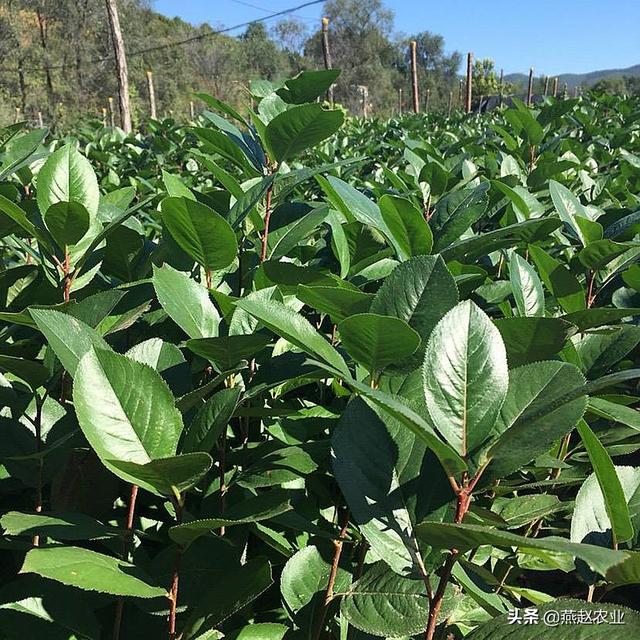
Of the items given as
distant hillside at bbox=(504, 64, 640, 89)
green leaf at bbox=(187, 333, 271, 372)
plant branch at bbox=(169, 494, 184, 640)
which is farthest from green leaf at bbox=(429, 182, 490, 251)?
distant hillside at bbox=(504, 64, 640, 89)

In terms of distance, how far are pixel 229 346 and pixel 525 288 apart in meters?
0.58

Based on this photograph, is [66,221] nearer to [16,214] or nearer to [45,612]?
[16,214]

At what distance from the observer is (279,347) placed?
1.15m

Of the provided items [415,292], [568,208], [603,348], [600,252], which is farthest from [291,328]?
[568,208]

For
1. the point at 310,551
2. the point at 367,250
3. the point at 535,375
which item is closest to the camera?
the point at 535,375

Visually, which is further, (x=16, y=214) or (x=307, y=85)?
(x=307, y=85)

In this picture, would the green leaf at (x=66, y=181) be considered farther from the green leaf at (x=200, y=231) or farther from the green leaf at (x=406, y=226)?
the green leaf at (x=406, y=226)

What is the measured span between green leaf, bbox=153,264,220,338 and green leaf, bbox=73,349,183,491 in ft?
0.64

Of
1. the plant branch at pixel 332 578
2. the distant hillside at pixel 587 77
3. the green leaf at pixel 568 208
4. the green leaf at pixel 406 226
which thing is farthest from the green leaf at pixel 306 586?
the distant hillside at pixel 587 77

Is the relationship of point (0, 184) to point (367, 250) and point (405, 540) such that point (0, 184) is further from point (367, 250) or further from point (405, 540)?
point (405, 540)

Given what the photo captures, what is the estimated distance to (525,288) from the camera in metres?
1.21

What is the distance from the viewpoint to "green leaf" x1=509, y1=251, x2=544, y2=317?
46.5 inches

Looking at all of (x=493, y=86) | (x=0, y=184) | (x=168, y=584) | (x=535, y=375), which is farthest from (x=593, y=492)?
(x=493, y=86)

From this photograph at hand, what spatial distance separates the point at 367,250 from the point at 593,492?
0.71 metres
